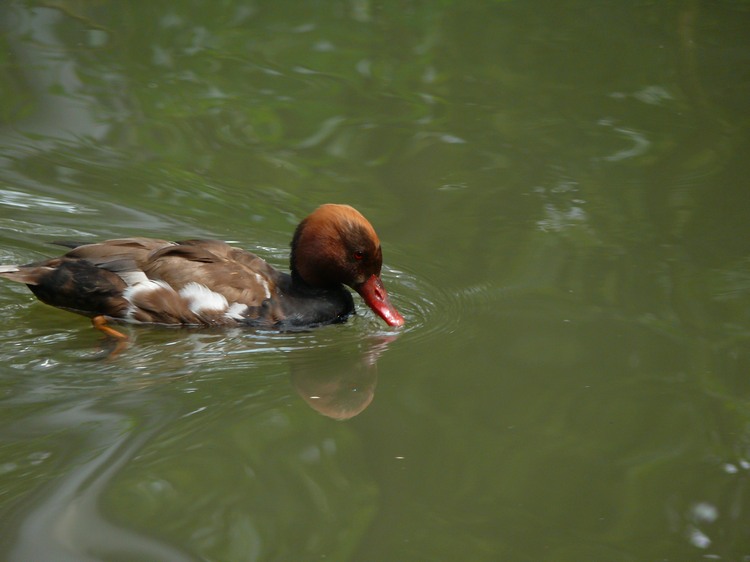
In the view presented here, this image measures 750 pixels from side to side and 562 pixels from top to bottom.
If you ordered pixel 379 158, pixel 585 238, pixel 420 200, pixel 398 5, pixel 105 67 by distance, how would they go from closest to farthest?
pixel 585 238, pixel 420 200, pixel 379 158, pixel 105 67, pixel 398 5

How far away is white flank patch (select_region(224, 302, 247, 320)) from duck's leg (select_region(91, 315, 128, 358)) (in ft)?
2.04

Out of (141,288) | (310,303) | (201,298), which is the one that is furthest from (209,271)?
(310,303)

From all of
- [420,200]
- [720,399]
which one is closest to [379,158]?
[420,200]

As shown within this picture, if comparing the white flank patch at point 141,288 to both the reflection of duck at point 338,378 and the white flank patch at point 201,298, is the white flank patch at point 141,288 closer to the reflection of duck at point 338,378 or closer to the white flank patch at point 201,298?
the white flank patch at point 201,298

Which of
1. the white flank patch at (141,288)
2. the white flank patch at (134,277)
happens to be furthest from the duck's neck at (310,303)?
the white flank patch at (134,277)

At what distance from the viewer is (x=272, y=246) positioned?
7.32m

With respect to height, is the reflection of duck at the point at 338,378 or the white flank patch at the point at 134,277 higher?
the white flank patch at the point at 134,277

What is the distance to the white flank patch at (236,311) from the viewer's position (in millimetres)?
6137

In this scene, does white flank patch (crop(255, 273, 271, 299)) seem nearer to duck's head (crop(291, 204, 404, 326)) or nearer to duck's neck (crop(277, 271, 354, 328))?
duck's neck (crop(277, 271, 354, 328))

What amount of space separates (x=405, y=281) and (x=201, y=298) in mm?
1427

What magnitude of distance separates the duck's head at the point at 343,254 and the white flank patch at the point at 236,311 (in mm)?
502

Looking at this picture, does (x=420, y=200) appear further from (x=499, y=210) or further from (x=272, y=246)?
(x=272, y=246)

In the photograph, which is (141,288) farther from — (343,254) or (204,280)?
(343,254)

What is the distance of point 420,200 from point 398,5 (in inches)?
165
